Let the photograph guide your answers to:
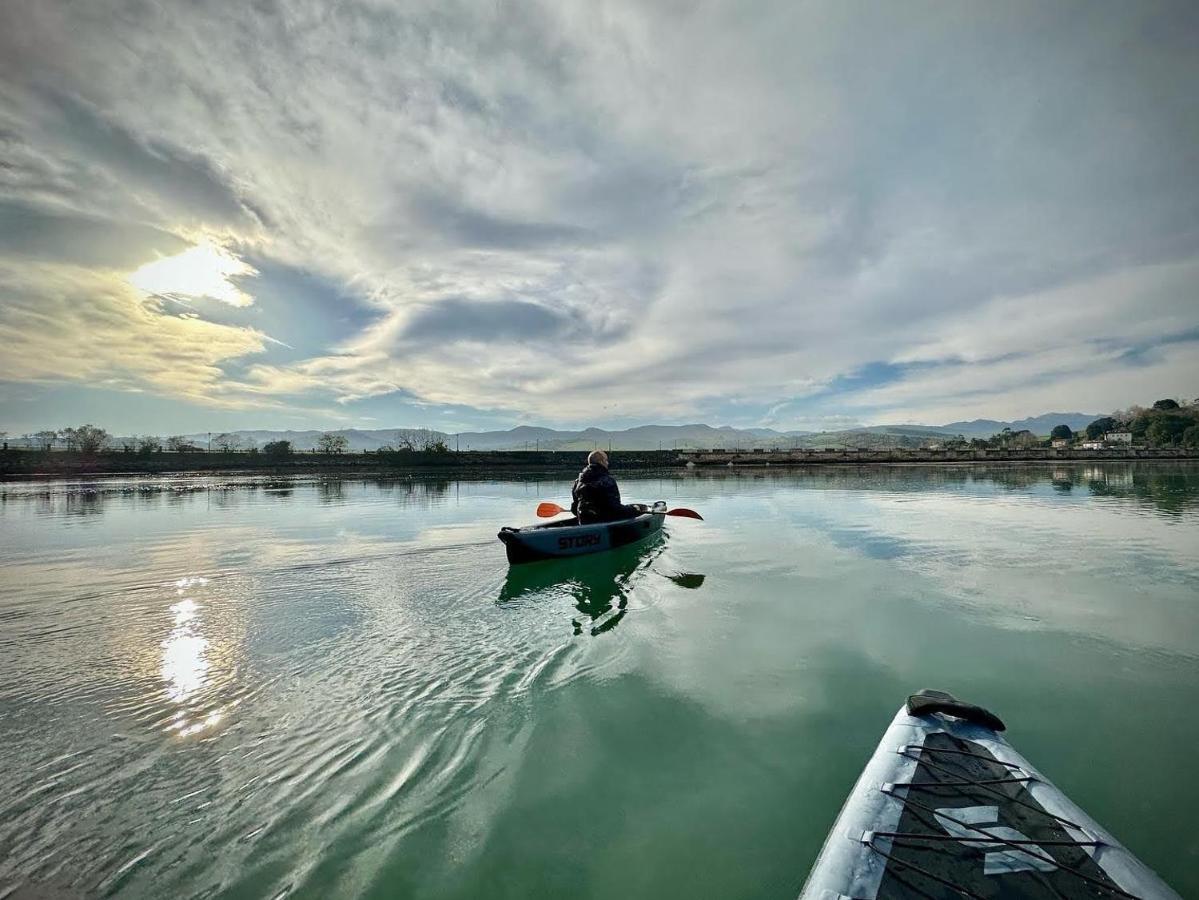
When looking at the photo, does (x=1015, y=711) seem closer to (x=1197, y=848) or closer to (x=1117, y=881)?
(x=1197, y=848)

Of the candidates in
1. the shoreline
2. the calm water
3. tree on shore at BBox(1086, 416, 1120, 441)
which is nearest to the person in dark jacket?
the calm water

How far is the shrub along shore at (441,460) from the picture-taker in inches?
2648

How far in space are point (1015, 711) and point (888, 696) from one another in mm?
1288

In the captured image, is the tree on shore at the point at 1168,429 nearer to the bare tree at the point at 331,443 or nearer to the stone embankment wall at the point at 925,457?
the stone embankment wall at the point at 925,457

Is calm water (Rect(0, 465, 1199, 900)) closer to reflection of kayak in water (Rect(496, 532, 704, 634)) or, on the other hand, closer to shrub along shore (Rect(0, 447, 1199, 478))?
reflection of kayak in water (Rect(496, 532, 704, 634))

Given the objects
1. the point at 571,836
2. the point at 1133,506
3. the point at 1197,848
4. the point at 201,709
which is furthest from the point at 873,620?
the point at 1133,506

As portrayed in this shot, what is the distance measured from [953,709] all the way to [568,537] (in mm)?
9812

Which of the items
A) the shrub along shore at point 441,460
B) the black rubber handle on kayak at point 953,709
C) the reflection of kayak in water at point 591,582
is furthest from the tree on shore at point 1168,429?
the black rubber handle on kayak at point 953,709

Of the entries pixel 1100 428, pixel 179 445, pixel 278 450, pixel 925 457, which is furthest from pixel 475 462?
pixel 1100 428

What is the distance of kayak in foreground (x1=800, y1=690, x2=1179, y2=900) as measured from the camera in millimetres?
2723

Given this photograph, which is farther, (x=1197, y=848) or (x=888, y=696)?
(x=888, y=696)

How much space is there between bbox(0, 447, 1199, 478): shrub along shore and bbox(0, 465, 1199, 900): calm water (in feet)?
202

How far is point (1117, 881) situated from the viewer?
2.69 m

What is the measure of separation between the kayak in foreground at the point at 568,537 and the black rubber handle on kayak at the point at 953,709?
882 cm
